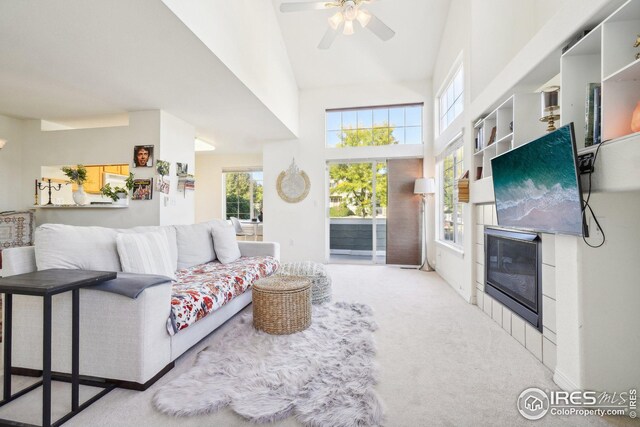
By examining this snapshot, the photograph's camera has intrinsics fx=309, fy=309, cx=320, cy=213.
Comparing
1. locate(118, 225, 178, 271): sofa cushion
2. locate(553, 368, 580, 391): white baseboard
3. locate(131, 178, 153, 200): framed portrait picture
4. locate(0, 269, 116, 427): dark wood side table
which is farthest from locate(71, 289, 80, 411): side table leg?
locate(131, 178, 153, 200): framed portrait picture

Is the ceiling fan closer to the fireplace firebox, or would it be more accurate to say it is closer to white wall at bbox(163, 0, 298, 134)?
white wall at bbox(163, 0, 298, 134)

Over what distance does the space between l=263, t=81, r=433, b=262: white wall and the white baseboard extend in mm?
4234

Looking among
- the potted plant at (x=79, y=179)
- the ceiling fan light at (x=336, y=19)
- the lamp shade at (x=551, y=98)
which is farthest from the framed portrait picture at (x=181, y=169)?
the lamp shade at (x=551, y=98)

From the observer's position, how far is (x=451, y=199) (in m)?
4.71

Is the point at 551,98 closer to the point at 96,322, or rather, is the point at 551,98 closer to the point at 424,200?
the point at 96,322

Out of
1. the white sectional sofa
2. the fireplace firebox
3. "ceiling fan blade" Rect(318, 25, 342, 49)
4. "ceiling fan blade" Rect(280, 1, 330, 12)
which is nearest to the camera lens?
the white sectional sofa

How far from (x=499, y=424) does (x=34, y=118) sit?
21.3 feet

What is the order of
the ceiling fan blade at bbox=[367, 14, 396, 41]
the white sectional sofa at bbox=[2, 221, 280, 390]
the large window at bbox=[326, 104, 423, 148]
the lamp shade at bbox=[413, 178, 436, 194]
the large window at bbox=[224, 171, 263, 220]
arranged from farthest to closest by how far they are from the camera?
the large window at bbox=[224, 171, 263, 220], the large window at bbox=[326, 104, 423, 148], the lamp shade at bbox=[413, 178, 436, 194], the ceiling fan blade at bbox=[367, 14, 396, 41], the white sectional sofa at bbox=[2, 221, 280, 390]

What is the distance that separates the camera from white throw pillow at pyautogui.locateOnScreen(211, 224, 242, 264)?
3.48 meters

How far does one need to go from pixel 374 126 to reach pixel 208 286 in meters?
4.54

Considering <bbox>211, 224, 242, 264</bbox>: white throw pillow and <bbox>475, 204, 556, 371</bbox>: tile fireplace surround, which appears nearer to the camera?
<bbox>475, 204, 556, 371</bbox>: tile fireplace surround

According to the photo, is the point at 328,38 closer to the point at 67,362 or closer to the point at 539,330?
the point at 539,330

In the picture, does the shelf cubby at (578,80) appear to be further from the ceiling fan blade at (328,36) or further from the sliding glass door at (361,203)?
the sliding glass door at (361,203)

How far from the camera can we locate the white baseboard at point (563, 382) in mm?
1698
